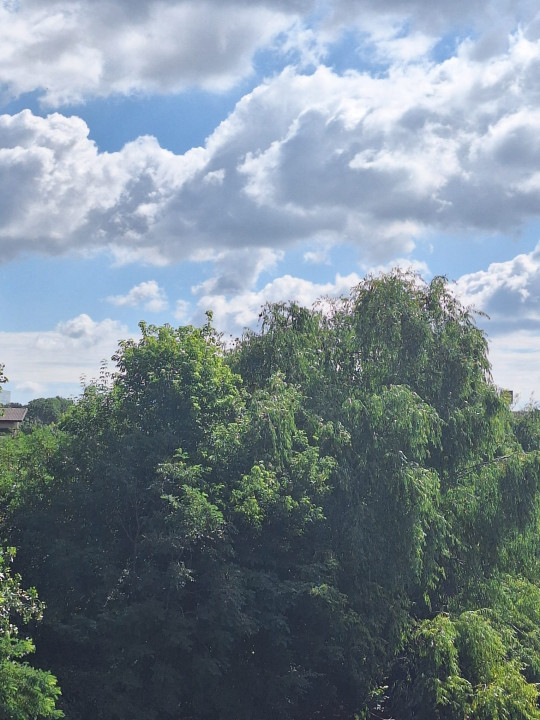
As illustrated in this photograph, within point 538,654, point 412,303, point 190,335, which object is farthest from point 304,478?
point 538,654

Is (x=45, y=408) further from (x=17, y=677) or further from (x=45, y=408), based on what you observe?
(x=17, y=677)

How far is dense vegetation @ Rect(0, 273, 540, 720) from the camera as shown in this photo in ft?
61.0

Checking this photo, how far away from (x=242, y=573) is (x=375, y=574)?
380 cm

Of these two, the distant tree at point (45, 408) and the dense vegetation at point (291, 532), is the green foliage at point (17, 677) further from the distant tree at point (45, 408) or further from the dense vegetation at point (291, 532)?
the distant tree at point (45, 408)

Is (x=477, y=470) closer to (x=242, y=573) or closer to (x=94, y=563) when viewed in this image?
(x=242, y=573)

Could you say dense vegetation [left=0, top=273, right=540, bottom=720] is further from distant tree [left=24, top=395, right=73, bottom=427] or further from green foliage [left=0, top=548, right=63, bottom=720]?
distant tree [left=24, top=395, right=73, bottom=427]

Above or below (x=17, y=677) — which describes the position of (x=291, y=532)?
above

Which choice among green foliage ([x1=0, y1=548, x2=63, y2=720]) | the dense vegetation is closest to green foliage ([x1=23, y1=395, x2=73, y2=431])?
the dense vegetation

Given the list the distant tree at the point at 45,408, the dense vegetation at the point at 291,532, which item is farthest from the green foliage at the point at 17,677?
the distant tree at the point at 45,408

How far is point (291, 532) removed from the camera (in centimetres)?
2039

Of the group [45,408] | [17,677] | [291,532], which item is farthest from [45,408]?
[17,677]

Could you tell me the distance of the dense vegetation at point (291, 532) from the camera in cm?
1858

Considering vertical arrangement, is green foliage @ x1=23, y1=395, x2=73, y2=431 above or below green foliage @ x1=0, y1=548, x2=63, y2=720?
above

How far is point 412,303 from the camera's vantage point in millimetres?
24375
